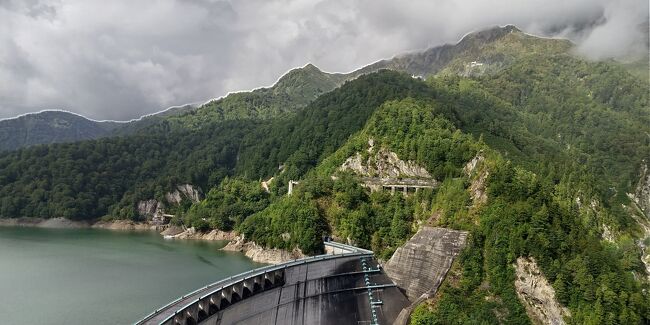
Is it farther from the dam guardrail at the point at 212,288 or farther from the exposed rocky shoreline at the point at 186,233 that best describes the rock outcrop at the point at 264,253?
the dam guardrail at the point at 212,288

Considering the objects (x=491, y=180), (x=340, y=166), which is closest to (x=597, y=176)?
(x=340, y=166)

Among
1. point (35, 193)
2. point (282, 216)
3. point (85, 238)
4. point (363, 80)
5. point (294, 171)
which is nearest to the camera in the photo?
point (282, 216)

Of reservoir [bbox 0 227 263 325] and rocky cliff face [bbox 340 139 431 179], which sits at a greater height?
rocky cliff face [bbox 340 139 431 179]

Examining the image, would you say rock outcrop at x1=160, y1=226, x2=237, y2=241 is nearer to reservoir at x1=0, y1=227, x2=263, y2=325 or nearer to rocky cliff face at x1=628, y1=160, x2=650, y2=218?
reservoir at x1=0, y1=227, x2=263, y2=325

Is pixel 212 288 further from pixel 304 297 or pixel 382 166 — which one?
pixel 382 166

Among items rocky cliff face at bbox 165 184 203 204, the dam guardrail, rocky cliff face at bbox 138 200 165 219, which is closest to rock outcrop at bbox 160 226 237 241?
rocky cliff face at bbox 138 200 165 219

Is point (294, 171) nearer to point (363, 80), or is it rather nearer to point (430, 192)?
point (363, 80)
